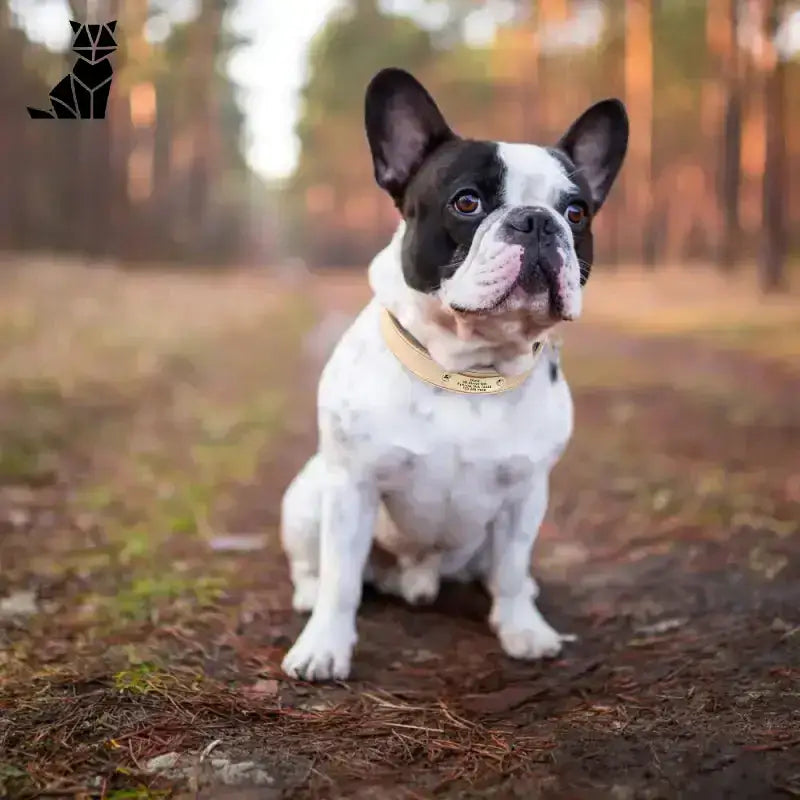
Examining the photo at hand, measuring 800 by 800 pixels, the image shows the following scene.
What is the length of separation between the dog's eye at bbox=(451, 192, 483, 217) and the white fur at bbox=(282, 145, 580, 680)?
8cm

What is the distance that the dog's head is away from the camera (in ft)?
7.93

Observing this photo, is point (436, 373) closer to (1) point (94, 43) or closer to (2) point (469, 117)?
(1) point (94, 43)

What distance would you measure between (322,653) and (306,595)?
0.37 meters

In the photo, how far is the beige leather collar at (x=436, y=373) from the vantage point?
212 cm

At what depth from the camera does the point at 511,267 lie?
1.94 metres

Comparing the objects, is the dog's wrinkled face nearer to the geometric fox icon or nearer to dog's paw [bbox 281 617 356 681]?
the geometric fox icon

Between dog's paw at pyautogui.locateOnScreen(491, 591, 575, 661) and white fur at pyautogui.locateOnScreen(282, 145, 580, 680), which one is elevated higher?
white fur at pyautogui.locateOnScreen(282, 145, 580, 680)

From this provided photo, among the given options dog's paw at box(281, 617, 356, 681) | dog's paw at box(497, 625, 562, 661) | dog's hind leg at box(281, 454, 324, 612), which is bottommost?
dog's paw at box(497, 625, 562, 661)

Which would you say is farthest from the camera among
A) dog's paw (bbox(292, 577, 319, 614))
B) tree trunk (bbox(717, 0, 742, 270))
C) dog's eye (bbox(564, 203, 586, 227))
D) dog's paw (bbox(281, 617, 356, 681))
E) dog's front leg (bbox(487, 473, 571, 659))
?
tree trunk (bbox(717, 0, 742, 270))

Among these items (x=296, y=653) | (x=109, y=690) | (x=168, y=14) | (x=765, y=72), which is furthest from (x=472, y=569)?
(x=168, y=14)

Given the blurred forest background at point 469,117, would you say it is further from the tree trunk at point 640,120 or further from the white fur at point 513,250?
the white fur at point 513,250

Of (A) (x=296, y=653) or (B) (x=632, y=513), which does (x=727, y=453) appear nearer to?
(B) (x=632, y=513)

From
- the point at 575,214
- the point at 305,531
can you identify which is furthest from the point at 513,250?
the point at 305,531

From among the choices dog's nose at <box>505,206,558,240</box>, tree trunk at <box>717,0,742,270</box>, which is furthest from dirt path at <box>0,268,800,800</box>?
tree trunk at <box>717,0,742,270</box>
